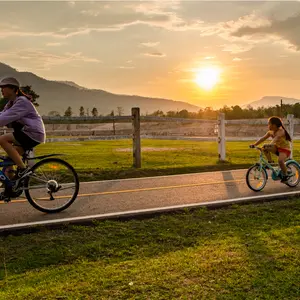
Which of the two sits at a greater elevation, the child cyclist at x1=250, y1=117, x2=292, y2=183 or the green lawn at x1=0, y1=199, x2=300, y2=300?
the child cyclist at x1=250, y1=117, x2=292, y2=183

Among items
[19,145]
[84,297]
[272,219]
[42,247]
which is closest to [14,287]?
[84,297]

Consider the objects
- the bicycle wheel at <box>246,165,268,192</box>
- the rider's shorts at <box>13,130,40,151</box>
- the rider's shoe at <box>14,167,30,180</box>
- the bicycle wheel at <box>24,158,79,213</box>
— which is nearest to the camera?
the rider's shorts at <box>13,130,40,151</box>

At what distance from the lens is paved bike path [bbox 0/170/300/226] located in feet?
21.0

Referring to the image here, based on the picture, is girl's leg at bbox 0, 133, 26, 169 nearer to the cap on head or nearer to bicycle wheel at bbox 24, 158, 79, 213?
bicycle wheel at bbox 24, 158, 79, 213

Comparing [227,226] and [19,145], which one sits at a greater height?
[19,145]

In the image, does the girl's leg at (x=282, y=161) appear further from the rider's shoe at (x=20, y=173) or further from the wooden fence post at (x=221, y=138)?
the rider's shoe at (x=20, y=173)

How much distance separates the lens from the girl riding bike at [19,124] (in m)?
5.91

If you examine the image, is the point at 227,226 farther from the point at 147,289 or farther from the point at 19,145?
the point at 19,145

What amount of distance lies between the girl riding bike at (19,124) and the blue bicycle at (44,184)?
0.35 ft

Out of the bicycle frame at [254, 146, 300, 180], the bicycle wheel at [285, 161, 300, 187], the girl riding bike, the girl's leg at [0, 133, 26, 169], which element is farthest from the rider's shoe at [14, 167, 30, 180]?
the bicycle wheel at [285, 161, 300, 187]

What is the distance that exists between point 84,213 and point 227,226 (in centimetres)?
227

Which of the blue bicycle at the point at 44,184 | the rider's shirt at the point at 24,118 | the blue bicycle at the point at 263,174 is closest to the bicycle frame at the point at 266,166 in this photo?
the blue bicycle at the point at 263,174

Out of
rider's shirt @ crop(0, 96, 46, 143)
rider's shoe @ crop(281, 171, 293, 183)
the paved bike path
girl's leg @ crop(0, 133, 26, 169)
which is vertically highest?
rider's shirt @ crop(0, 96, 46, 143)

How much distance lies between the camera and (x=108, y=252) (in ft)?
14.7
